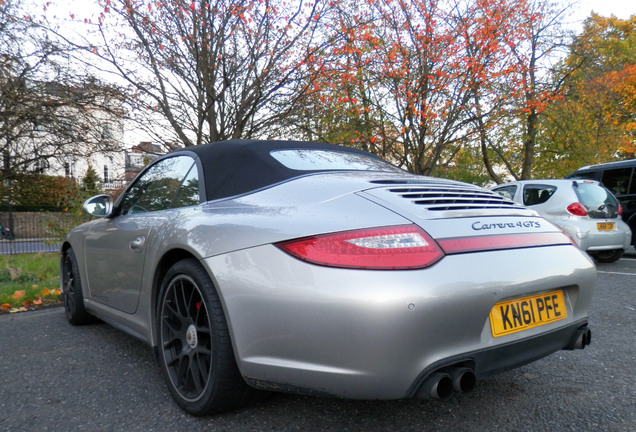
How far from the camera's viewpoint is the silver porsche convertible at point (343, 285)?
62.7 inches

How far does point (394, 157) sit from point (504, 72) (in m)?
4.31

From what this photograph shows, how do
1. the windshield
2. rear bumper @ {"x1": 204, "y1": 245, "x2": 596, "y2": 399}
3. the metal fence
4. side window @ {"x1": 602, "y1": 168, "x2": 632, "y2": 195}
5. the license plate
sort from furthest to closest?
the metal fence → side window @ {"x1": 602, "y1": 168, "x2": 632, "y2": 195} → the windshield → the license plate → rear bumper @ {"x1": 204, "y1": 245, "x2": 596, "y2": 399}

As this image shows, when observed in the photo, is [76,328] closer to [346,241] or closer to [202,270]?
[202,270]

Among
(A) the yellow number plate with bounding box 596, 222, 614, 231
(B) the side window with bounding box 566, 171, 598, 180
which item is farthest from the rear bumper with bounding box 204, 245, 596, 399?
(B) the side window with bounding box 566, 171, 598, 180

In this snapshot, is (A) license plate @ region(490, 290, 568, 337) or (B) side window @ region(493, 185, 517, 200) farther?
(B) side window @ region(493, 185, 517, 200)

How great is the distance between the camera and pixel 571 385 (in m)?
2.44

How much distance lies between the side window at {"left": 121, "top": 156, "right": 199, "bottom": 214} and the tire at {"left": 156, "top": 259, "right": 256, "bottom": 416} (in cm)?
56

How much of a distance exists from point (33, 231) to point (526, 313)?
2316 centimetres

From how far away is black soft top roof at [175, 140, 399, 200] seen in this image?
2.31m

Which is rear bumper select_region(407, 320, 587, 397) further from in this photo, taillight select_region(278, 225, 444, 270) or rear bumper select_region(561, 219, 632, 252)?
rear bumper select_region(561, 219, 632, 252)

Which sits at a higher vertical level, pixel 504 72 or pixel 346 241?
pixel 504 72

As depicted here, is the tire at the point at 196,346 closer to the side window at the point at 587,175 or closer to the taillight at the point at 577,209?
the taillight at the point at 577,209

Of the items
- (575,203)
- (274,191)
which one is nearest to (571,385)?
(274,191)

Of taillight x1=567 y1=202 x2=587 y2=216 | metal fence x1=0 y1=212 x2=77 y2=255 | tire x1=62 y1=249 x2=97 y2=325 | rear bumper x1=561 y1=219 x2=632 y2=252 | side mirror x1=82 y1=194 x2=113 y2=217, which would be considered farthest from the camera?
metal fence x1=0 y1=212 x2=77 y2=255
